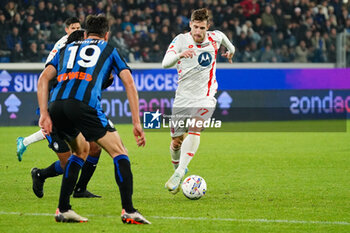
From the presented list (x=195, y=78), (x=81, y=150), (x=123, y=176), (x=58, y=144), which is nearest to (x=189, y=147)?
(x=195, y=78)

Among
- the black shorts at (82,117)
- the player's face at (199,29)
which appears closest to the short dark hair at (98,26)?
the black shorts at (82,117)

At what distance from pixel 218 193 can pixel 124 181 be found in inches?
96.5

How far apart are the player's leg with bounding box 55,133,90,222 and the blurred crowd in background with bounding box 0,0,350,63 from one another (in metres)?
14.6

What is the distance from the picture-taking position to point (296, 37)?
24031mm

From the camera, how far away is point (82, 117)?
5.90 meters

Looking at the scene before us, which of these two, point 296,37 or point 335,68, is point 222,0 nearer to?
point 296,37

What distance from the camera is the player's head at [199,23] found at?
8.42 m

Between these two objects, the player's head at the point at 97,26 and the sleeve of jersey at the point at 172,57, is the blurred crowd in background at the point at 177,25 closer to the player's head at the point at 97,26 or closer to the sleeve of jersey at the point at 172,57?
the sleeve of jersey at the point at 172,57

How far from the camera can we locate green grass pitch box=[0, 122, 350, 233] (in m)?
6.07

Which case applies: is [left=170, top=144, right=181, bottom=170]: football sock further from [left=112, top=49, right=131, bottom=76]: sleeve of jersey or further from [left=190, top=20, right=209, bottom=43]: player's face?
→ [left=112, top=49, right=131, bottom=76]: sleeve of jersey

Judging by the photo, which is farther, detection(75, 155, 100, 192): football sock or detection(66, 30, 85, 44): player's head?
detection(75, 155, 100, 192): football sock

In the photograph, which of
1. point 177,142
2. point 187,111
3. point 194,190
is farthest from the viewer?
point 177,142

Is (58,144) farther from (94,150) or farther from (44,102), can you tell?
(44,102)

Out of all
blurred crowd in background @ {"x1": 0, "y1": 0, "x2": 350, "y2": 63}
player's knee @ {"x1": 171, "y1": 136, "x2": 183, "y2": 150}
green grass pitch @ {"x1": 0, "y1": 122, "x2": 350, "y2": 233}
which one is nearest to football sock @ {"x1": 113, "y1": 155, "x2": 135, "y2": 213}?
green grass pitch @ {"x1": 0, "y1": 122, "x2": 350, "y2": 233}
